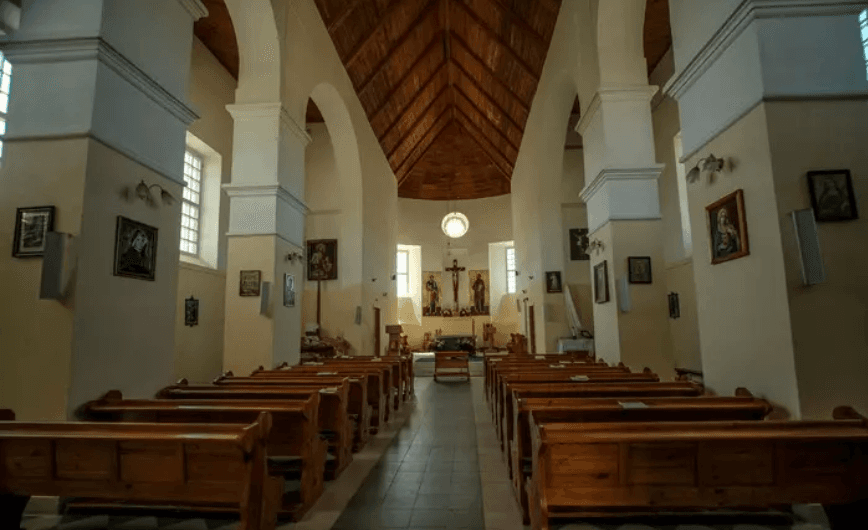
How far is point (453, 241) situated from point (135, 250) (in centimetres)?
1692

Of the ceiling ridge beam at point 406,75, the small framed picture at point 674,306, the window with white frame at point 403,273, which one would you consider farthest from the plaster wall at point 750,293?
the window with white frame at point 403,273

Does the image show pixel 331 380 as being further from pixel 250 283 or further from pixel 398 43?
pixel 398 43

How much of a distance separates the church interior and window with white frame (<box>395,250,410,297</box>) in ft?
37.4

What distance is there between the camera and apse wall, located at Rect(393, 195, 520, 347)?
20250mm

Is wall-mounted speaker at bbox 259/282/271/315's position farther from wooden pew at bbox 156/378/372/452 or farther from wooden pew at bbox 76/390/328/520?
wooden pew at bbox 76/390/328/520

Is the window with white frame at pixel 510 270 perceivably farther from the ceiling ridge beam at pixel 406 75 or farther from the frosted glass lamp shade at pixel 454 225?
the ceiling ridge beam at pixel 406 75

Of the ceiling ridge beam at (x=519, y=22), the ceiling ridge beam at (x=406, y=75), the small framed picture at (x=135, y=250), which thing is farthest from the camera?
the ceiling ridge beam at (x=406, y=75)

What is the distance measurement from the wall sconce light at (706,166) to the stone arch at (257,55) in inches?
213

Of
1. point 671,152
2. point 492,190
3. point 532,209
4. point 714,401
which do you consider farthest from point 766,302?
point 492,190

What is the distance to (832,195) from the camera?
125 inches

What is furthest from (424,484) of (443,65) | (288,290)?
(443,65)

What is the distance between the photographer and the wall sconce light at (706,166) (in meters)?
3.81

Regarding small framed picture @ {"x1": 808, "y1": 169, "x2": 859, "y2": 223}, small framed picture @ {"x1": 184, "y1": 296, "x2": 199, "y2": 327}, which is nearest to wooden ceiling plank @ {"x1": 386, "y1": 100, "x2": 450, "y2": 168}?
small framed picture @ {"x1": 184, "y1": 296, "x2": 199, "y2": 327}

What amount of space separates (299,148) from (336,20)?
322 cm
